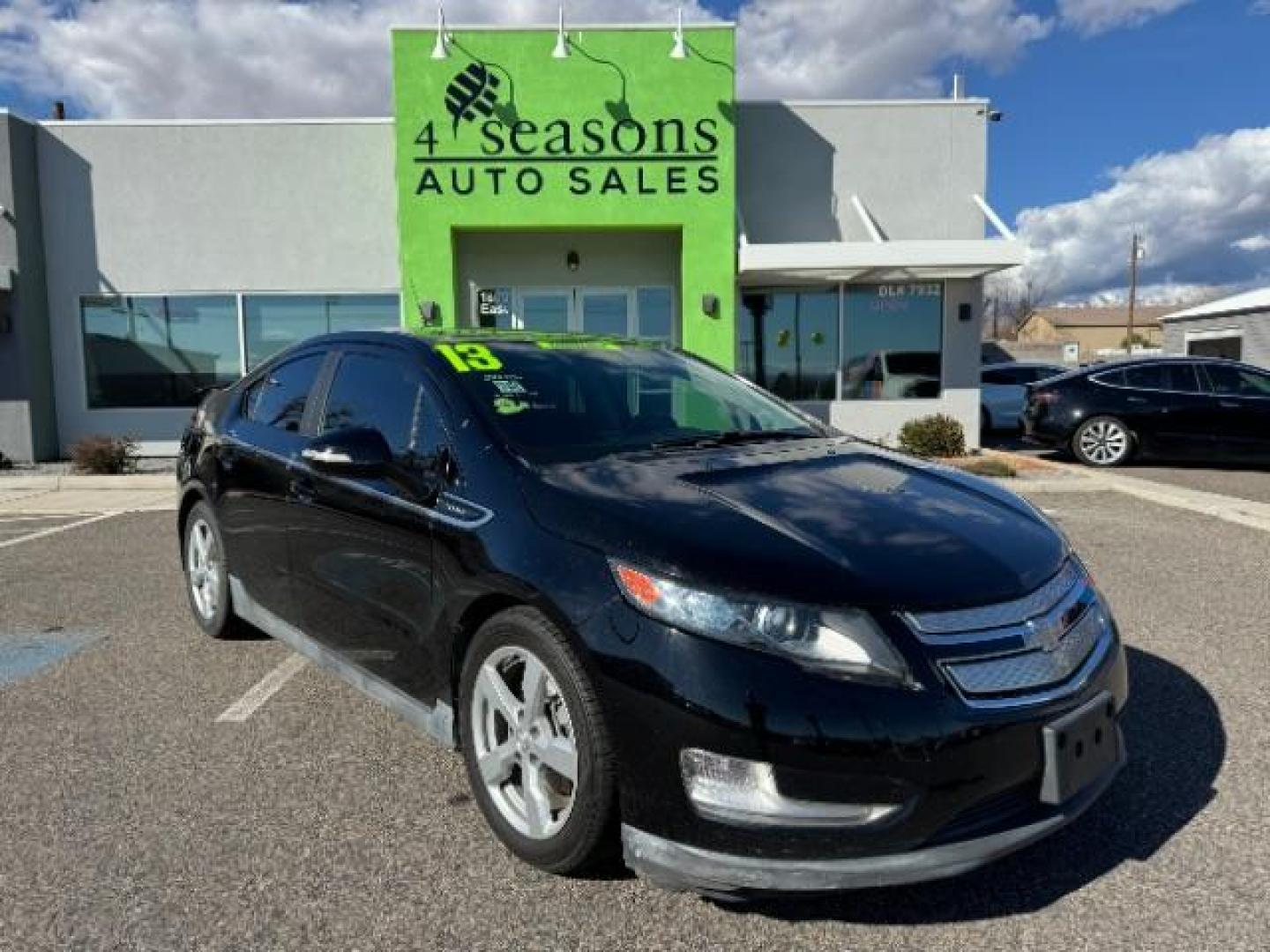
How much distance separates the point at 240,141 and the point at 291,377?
11097 mm

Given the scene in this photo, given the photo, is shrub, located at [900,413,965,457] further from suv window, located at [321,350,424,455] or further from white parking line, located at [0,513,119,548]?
white parking line, located at [0,513,119,548]

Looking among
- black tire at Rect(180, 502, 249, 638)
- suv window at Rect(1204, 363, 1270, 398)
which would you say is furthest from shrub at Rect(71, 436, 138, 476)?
suv window at Rect(1204, 363, 1270, 398)

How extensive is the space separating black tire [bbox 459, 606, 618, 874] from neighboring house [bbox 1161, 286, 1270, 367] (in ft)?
87.5

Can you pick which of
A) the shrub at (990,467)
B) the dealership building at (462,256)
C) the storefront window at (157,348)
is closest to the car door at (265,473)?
the shrub at (990,467)

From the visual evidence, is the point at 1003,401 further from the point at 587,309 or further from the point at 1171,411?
the point at 587,309

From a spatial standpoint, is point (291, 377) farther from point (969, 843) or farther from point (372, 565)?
point (969, 843)

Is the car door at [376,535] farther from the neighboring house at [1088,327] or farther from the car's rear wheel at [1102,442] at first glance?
the neighboring house at [1088,327]

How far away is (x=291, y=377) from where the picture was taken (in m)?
4.30

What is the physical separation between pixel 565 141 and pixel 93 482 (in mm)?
7465

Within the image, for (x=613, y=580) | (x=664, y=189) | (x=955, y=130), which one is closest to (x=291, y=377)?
(x=613, y=580)

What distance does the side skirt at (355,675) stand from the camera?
9.66ft

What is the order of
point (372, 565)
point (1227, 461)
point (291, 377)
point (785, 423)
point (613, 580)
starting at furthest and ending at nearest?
point (1227, 461), point (291, 377), point (785, 423), point (372, 565), point (613, 580)

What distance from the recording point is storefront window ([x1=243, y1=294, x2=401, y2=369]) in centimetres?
1377

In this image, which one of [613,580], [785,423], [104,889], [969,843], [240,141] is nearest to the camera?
[969,843]
